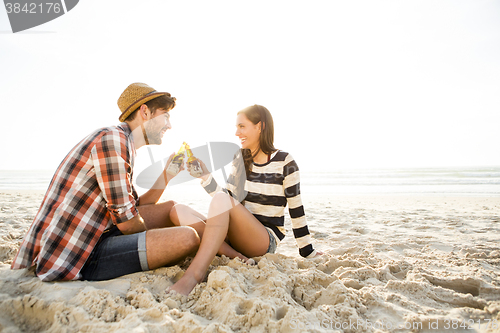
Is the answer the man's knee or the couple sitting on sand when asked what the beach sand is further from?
the man's knee

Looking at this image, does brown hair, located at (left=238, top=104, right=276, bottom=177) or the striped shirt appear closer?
the striped shirt

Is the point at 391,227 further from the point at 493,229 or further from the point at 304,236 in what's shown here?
the point at 304,236

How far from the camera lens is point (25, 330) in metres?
1.35

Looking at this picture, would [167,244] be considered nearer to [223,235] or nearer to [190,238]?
[190,238]

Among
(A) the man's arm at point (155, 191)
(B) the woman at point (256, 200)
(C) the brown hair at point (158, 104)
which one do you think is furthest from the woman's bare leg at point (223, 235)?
(C) the brown hair at point (158, 104)

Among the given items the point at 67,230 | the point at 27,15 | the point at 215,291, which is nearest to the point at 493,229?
the point at 215,291

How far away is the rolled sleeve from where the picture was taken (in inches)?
65.0

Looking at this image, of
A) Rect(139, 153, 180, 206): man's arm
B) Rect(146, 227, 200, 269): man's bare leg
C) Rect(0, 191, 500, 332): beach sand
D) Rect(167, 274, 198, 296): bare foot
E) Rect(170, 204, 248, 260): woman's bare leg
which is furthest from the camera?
Rect(139, 153, 180, 206): man's arm

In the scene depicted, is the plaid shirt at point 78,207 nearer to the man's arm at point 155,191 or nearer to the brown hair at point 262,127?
the man's arm at point 155,191

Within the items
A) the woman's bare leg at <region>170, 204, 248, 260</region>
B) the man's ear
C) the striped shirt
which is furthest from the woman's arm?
the man's ear

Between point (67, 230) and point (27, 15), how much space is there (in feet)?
11.1

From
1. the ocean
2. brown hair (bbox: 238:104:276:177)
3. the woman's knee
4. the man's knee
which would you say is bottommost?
the ocean

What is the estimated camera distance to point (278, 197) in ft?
8.36

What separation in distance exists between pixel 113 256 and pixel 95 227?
9.7 inches
